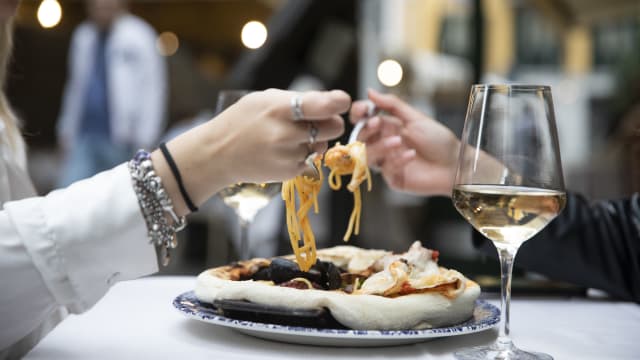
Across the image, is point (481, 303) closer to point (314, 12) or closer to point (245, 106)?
point (245, 106)

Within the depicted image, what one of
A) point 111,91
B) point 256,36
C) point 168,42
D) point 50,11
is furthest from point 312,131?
point 168,42

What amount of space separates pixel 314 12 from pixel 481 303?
229 centimetres

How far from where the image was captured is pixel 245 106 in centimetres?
93

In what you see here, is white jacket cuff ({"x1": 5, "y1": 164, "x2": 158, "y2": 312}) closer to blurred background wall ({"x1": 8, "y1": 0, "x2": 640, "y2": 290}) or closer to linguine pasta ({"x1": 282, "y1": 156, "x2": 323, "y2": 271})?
linguine pasta ({"x1": 282, "y1": 156, "x2": 323, "y2": 271})

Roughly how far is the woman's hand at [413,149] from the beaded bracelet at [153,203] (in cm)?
71

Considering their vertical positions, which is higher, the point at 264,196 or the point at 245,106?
the point at 245,106

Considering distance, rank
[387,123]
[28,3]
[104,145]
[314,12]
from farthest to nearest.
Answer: [28,3], [104,145], [314,12], [387,123]

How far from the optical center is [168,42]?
926 centimetres

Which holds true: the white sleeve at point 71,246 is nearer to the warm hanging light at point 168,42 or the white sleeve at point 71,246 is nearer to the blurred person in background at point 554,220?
the blurred person in background at point 554,220

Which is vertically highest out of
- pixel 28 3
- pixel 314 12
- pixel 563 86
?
pixel 28 3

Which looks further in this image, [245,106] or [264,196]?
[264,196]

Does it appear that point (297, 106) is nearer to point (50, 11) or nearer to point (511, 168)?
point (511, 168)

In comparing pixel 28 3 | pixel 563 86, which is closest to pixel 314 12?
pixel 28 3

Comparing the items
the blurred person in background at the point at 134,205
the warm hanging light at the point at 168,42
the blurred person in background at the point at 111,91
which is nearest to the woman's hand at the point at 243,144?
the blurred person in background at the point at 134,205
